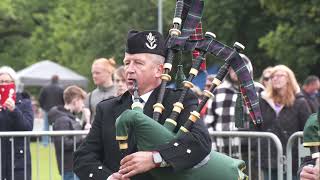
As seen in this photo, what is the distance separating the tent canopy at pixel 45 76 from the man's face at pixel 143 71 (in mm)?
29921

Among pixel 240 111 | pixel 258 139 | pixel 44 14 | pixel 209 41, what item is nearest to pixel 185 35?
pixel 209 41

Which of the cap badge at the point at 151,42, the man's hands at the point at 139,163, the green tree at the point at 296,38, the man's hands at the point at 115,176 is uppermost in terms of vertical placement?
the green tree at the point at 296,38

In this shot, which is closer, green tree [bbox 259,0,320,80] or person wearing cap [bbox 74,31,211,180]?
person wearing cap [bbox 74,31,211,180]

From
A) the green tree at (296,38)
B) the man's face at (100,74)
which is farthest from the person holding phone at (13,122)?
the green tree at (296,38)

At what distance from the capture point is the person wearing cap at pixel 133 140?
4762 millimetres

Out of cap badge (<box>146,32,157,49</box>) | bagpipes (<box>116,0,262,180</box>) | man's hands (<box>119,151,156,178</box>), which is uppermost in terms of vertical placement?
cap badge (<box>146,32,157,49</box>)

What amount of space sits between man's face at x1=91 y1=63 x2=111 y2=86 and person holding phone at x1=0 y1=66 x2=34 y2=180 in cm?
134

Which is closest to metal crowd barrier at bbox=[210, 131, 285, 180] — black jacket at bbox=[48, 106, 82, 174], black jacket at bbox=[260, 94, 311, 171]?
black jacket at bbox=[260, 94, 311, 171]

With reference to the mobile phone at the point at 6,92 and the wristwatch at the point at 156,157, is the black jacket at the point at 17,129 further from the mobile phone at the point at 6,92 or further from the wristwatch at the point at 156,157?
the wristwatch at the point at 156,157

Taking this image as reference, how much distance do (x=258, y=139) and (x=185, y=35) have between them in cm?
Result: 383

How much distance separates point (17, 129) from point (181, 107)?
464 cm

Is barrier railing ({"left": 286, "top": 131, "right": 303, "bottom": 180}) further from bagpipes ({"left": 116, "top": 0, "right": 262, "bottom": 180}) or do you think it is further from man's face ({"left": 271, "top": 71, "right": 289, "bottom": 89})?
bagpipes ({"left": 116, "top": 0, "right": 262, "bottom": 180})

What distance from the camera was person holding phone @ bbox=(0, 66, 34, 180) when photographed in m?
8.74

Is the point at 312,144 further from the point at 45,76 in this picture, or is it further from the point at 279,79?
the point at 45,76
